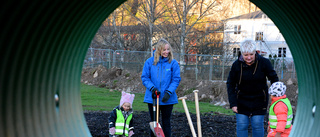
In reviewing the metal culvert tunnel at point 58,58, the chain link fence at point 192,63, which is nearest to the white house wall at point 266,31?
the chain link fence at point 192,63

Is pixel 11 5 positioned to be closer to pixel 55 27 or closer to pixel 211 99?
pixel 55 27

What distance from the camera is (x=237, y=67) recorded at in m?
5.66

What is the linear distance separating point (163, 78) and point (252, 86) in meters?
1.48

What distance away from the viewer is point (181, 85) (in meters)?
16.9

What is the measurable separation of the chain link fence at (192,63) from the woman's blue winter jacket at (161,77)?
15628mm

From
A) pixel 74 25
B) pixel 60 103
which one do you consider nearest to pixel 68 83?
pixel 60 103

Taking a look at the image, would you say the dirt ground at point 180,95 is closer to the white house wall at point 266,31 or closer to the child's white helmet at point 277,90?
the child's white helmet at point 277,90

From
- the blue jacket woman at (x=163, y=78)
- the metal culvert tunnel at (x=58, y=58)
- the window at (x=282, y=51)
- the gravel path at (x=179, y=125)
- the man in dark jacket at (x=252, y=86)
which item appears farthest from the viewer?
the window at (x=282, y=51)

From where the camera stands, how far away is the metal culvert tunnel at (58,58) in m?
3.13

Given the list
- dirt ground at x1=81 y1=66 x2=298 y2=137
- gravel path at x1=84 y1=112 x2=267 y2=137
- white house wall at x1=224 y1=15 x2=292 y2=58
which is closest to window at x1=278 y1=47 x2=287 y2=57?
white house wall at x1=224 y1=15 x2=292 y2=58

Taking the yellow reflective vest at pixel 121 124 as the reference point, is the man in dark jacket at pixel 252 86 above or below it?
above

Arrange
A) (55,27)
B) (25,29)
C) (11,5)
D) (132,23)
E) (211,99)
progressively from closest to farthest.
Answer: (11,5), (25,29), (55,27), (211,99), (132,23)

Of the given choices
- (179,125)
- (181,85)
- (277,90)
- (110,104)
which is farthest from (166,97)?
(181,85)

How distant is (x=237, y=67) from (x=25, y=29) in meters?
3.38
